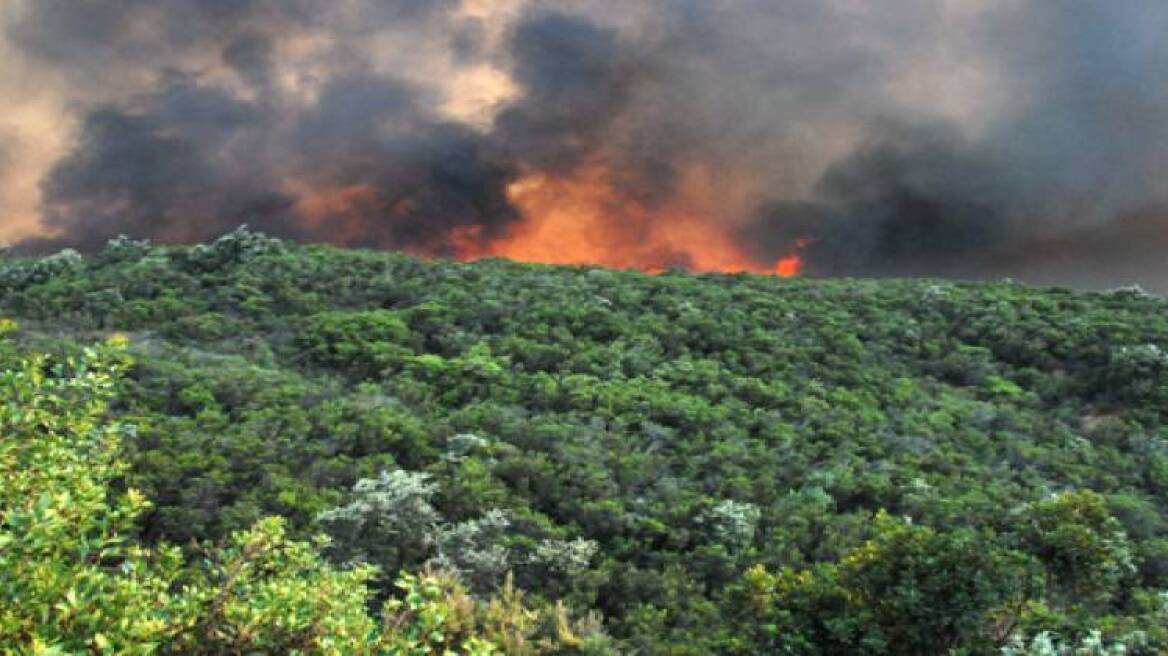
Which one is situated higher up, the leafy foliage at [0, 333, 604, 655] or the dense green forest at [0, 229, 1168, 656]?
the dense green forest at [0, 229, 1168, 656]

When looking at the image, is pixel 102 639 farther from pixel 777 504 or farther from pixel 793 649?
pixel 777 504

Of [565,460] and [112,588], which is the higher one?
[565,460]

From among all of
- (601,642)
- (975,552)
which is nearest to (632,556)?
(601,642)

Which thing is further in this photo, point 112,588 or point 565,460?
point 565,460

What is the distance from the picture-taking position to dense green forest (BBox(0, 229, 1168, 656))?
7426mm

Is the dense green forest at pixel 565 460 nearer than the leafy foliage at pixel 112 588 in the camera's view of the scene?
No

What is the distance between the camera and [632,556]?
18797mm

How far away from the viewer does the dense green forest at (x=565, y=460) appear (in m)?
7.43

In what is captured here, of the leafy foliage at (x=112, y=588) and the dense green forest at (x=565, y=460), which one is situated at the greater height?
the dense green forest at (x=565, y=460)

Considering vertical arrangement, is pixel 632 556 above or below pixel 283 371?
below

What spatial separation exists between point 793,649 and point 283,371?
65.1 feet

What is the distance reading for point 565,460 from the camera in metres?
22.1

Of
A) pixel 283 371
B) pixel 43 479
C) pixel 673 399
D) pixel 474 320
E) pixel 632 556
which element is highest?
pixel 474 320

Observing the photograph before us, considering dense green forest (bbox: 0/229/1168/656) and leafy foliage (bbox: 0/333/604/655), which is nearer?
leafy foliage (bbox: 0/333/604/655)
